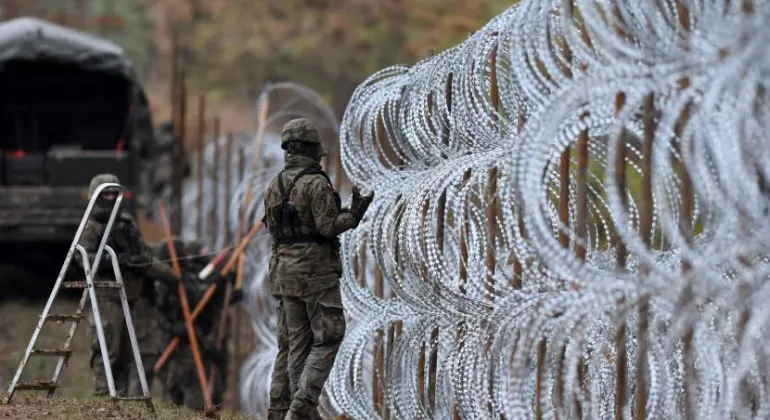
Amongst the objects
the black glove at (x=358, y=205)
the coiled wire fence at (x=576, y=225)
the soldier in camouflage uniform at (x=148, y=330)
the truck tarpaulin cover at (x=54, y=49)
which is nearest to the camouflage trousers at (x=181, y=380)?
the soldier in camouflage uniform at (x=148, y=330)

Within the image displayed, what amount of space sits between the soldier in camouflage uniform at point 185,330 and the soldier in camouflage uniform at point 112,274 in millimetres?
1284

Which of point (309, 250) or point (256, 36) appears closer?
point (309, 250)

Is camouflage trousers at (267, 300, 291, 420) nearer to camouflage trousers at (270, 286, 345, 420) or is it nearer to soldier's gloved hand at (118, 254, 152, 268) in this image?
camouflage trousers at (270, 286, 345, 420)

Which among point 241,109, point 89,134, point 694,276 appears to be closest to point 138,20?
point 241,109

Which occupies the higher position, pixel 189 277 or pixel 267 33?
pixel 267 33

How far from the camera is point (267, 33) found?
45812mm

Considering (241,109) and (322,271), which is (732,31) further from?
(241,109)

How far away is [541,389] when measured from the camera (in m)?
7.14

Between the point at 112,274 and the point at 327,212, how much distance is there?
3248mm

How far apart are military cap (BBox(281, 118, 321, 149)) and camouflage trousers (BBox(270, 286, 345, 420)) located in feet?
2.72

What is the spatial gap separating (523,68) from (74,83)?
1268cm

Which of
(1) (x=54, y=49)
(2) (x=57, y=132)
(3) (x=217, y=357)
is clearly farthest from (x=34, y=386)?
(2) (x=57, y=132)

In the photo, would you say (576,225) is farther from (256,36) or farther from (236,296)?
(256,36)

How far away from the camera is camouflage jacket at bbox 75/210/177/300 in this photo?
10.7 meters
